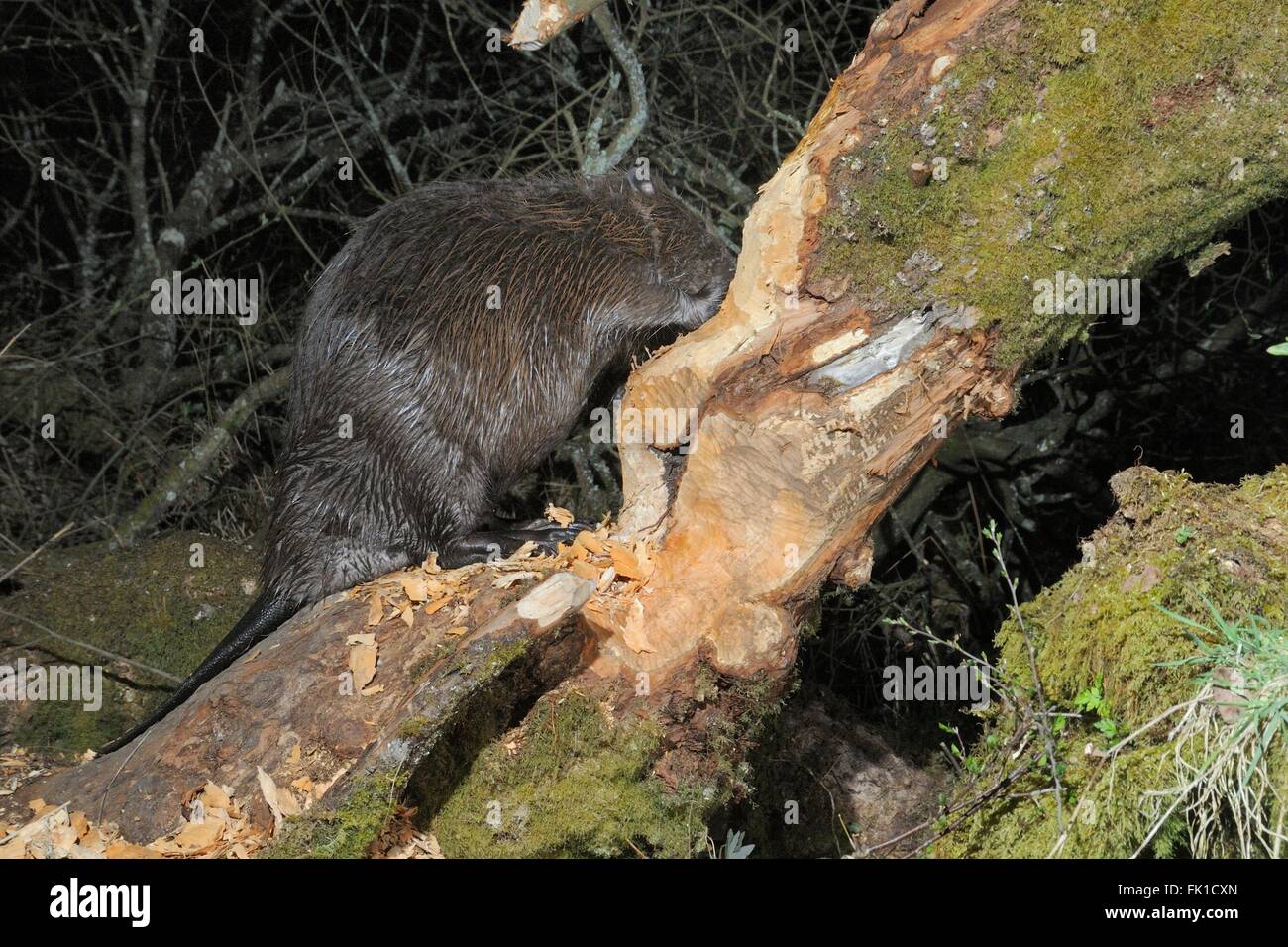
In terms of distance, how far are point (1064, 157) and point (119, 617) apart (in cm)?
374

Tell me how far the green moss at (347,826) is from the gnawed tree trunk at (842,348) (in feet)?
0.04

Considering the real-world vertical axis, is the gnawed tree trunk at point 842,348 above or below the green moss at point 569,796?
above

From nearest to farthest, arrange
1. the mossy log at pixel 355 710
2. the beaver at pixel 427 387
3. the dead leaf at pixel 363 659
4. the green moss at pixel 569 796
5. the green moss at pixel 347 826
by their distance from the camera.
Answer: the green moss at pixel 347 826, the mossy log at pixel 355 710, the green moss at pixel 569 796, the dead leaf at pixel 363 659, the beaver at pixel 427 387

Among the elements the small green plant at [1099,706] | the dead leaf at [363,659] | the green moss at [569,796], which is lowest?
the green moss at [569,796]

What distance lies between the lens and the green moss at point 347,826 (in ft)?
8.00

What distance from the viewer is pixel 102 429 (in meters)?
5.46

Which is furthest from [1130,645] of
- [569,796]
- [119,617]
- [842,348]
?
[119,617]

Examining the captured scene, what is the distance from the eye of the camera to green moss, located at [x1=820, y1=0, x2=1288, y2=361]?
8.21 feet

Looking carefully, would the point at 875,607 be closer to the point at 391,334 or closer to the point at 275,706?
the point at 391,334

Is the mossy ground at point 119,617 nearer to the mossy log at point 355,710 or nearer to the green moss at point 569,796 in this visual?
the mossy log at point 355,710

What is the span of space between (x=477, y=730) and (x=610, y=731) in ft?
1.09

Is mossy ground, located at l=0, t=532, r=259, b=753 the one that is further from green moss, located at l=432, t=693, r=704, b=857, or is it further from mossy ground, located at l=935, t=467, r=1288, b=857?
mossy ground, located at l=935, t=467, r=1288, b=857

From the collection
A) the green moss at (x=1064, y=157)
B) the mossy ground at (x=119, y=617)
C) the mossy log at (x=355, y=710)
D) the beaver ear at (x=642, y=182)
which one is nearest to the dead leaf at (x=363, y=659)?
the mossy log at (x=355, y=710)

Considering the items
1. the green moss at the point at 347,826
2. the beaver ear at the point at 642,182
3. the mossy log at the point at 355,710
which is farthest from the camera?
the beaver ear at the point at 642,182
